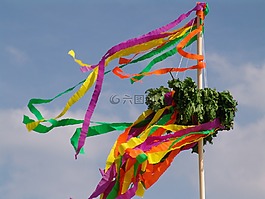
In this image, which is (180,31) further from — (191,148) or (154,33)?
(191,148)

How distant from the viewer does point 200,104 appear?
8.77 metres

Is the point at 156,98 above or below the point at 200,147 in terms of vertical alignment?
above

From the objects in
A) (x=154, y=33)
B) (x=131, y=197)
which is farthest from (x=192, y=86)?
(x=131, y=197)

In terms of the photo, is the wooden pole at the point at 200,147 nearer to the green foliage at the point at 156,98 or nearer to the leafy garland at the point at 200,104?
the leafy garland at the point at 200,104

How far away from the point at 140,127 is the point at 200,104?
901 millimetres

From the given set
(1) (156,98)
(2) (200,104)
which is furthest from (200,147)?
(1) (156,98)

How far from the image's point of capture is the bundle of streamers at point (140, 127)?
28.6ft

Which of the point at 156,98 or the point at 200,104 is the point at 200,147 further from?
the point at 156,98

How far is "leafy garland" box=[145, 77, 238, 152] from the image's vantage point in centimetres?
877

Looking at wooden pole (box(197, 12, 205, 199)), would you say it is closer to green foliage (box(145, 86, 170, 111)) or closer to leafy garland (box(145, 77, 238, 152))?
leafy garland (box(145, 77, 238, 152))

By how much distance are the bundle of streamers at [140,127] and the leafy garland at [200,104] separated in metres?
0.11

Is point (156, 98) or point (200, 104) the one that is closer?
point (200, 104)

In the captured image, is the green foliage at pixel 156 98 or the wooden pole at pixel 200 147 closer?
the wooden pole at pixel 200 147

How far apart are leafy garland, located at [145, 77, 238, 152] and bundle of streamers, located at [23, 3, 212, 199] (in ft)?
0.35
